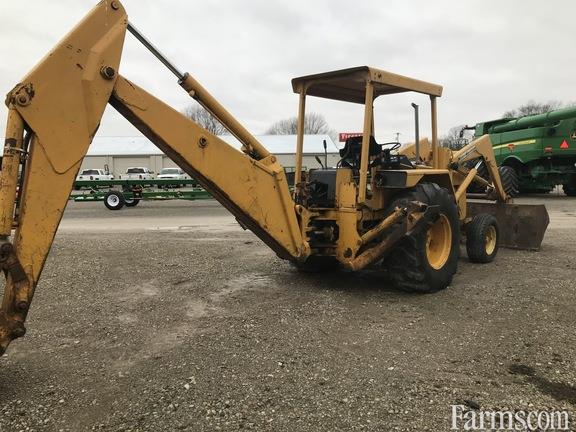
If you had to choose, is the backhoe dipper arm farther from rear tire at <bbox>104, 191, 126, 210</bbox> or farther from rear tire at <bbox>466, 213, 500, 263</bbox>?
rear tire at <bbox>104, 191, 126, 210</bbox>

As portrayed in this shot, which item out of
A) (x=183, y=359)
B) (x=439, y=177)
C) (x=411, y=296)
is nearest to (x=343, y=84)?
(x=439, y=177)

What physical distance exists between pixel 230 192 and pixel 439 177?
9.96ft

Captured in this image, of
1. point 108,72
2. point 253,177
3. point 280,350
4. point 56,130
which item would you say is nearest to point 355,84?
point 253,177

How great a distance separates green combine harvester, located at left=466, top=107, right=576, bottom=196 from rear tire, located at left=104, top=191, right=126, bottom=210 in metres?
12.8

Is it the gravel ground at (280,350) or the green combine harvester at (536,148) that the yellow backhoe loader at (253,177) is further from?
the green combine harvester at (536,148)

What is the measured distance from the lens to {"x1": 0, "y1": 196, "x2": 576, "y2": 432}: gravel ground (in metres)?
2.91

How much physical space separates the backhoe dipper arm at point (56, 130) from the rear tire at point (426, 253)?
256 centimetres

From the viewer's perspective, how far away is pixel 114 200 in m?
17.6

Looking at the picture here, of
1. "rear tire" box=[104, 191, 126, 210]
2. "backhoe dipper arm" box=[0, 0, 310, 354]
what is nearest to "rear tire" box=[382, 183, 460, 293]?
"backhoe dipper arm" box=[0, 0, 310, 354]

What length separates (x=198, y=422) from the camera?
9.16 feet

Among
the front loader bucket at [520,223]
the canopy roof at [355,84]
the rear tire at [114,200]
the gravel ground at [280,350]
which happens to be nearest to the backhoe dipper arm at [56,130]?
the gravel ground at [280,350]

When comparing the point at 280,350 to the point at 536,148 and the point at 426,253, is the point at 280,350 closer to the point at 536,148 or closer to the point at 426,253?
the point at 426,253

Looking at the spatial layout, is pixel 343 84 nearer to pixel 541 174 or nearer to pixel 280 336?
pixel 280 336

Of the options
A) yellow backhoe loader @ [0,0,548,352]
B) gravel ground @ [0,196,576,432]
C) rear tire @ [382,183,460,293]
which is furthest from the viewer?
rear tire @ [382,183,460,293]
